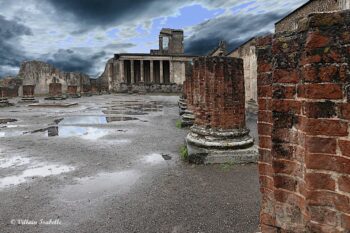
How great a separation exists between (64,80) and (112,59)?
9904 millimetres

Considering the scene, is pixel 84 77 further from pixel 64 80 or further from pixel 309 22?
pixel 309 22

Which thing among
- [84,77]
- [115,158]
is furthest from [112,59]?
[115,158]

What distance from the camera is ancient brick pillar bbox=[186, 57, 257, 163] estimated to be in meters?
6.24

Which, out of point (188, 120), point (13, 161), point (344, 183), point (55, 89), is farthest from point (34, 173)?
point (55, 89)

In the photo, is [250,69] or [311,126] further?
[250,69]

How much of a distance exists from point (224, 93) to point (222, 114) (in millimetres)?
430

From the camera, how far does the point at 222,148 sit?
6.21m

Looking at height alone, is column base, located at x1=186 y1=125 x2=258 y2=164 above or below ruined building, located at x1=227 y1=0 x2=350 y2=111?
below

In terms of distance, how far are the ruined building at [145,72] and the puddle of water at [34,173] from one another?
134ft

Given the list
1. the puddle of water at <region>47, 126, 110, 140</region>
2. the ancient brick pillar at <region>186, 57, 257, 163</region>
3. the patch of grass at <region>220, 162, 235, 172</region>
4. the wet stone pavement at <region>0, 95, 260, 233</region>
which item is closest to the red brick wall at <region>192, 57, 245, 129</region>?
the ancient brick pillar at <region>186, 57, 257, 163</region>

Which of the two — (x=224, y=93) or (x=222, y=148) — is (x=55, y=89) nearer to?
(x=224, y=93)

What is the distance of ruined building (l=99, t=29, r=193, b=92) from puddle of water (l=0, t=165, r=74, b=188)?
40778 millimetres

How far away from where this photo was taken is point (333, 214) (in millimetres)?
1999

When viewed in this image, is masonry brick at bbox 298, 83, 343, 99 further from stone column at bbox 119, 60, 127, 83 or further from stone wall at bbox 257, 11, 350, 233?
stone column at bbox 119, 60, 127, 83
